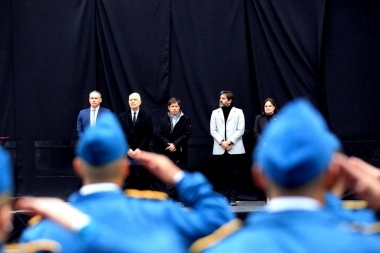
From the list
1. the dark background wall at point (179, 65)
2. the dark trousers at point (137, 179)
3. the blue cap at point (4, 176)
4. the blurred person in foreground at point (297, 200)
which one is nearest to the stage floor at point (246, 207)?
the dark background wall at point (179, 65)

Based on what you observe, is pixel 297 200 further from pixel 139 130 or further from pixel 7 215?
pixel 139 130

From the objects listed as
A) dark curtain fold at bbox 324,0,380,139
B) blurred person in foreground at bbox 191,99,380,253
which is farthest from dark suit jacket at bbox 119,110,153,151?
blurred person in foreground at bbox 191,99,380,253

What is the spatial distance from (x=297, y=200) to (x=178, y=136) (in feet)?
26.0

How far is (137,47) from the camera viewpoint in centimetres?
1050

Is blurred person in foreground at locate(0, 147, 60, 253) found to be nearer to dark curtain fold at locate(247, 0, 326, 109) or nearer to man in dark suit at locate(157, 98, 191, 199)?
man in dark suit at locate(157, 98, 191, 199)

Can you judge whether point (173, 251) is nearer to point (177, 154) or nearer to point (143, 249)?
point (143, 249)

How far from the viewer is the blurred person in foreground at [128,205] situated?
6.41 feet

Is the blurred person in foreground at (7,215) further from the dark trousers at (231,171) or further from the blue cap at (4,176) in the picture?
the dark trousers at (231,171)

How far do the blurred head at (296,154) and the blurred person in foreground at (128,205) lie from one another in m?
0.49

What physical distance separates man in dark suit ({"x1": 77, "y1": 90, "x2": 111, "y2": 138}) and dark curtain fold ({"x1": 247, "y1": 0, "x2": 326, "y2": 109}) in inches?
103

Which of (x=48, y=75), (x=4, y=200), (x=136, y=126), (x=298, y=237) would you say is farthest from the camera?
(x=48, y=75)

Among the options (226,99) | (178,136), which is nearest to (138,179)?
(178,136)

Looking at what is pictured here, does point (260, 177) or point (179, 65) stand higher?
point (179, 65)

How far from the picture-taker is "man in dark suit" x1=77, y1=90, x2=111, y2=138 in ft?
30.8
